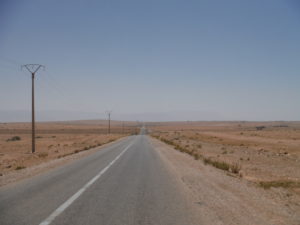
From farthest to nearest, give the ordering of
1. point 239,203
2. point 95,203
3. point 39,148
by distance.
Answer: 1. point 39,148
2. point 239,203
3. point 95,203

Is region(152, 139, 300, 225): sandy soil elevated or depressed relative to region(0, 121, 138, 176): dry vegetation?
elevated

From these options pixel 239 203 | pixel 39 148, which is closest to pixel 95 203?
pixel 239 203

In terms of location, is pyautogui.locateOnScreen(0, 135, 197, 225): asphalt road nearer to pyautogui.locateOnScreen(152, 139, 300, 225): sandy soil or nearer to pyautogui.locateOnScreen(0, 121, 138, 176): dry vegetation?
pyautogui.locateOnScreen(152, 139, 300, 225): sandy soil

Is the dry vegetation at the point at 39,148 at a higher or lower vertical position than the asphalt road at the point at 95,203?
lower

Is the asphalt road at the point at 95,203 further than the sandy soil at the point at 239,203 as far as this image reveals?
No

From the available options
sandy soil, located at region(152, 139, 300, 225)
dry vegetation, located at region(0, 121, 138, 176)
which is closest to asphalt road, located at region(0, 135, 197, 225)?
sandy soil, located at region(152, 139, 300, 225)

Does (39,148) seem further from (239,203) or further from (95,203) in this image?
(239,203)

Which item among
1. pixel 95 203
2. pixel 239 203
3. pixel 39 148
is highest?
pixel 95 203

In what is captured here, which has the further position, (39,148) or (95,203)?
(39,148)

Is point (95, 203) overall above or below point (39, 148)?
above

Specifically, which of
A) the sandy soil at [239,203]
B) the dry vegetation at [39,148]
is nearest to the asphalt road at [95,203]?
the sandy soil at [239,203]

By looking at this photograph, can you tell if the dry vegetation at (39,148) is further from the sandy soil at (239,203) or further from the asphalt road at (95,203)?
the sandy soil at (239,203)

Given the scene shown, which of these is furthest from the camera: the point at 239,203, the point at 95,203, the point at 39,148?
the point at 39,148

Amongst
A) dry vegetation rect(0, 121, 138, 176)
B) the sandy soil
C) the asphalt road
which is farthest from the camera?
dry vegetation rect(0, 121, 138, 176)
